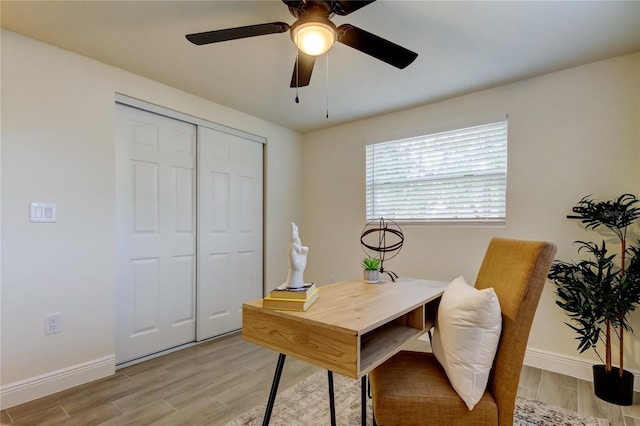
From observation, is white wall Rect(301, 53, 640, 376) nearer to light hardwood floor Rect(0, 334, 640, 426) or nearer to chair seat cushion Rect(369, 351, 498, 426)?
light hardwood floor Rect(0, 334, 640, 426)

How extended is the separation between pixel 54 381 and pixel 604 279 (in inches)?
140

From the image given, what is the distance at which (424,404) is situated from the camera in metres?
1.26

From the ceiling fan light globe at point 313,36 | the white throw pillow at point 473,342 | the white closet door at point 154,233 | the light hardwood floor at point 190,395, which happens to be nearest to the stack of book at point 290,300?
the white throw pillow at point 473,342

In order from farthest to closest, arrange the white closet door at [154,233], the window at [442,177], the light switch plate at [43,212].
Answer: the window at [442,177]
the white closet door at [154,233]
the light switch plate at [43,212]

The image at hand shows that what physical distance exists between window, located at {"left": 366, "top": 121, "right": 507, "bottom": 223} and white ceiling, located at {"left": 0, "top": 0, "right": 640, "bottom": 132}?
17.4 inches

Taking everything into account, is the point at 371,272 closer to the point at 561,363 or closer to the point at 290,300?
the point at 290,300

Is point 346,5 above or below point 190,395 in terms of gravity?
above

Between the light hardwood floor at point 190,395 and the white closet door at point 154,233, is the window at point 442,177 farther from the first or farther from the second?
the white closet door at point 154,233

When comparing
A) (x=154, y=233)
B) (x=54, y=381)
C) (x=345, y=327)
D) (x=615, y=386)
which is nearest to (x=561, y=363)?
(x=615, y=386)

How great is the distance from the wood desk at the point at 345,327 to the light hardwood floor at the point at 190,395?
813 millimetres

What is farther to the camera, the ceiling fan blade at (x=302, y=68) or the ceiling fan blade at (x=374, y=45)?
the ceiling fan blade at (x=302, y=68)

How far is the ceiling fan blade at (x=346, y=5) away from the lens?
1413mm

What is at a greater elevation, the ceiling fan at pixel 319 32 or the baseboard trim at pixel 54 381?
the ceiling fan at pixel 319 32

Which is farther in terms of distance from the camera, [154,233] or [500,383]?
[154,233]
